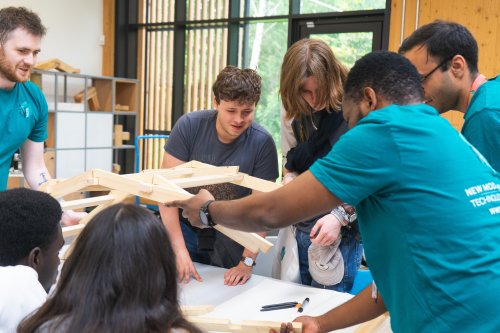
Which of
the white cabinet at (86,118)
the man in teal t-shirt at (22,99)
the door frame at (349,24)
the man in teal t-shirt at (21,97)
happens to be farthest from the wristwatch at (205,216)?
the white cabinet at (86,118)

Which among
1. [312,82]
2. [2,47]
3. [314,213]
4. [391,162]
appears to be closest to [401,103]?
[391,162]

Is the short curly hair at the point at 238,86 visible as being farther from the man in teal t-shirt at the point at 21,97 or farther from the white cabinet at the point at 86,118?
the white cabinet at the point at 86,118

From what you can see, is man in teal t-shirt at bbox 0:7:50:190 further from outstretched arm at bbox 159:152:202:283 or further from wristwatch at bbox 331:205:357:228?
wristwatch at bbox 331:205:357:228

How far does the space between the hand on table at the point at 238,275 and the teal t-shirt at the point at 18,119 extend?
109cm

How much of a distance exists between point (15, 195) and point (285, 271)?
1.22m

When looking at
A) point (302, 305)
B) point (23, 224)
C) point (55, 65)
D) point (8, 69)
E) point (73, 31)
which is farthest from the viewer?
point (73, 31)

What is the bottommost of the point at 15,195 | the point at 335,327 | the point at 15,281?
the point at 335,327

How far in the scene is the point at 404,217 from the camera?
1121 mm

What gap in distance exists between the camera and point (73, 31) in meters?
7.27

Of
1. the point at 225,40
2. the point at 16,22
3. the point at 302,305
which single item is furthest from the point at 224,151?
the point at 225,40

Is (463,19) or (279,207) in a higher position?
(463,19)

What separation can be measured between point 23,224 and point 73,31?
646cm

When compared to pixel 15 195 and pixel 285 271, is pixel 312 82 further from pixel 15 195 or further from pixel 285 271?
pixel 15 195

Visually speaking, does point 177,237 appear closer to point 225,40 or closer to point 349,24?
point 349,24
